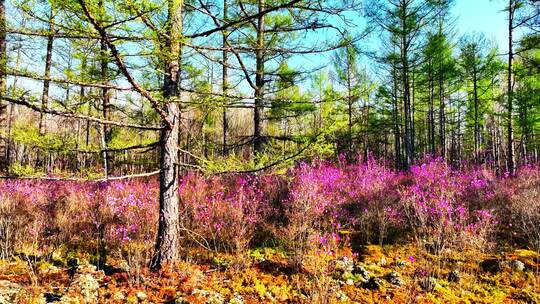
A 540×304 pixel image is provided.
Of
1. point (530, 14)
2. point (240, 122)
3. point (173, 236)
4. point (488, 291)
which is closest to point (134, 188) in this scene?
point (173, 236)

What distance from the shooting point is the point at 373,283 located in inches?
164

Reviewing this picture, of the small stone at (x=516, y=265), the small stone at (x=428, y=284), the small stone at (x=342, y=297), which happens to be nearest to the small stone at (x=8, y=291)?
the small stone at (x=342, y=297)

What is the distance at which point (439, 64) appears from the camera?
61.6 feet

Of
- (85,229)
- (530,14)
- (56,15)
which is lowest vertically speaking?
(85,229)

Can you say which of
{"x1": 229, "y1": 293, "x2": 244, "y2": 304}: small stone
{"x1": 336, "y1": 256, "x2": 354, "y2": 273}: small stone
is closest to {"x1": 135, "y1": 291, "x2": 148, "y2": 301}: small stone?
{"x1": 229, "y1": 293, "x2": 244, "y2": 304}: small stone

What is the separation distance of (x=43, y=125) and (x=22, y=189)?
18.5ft

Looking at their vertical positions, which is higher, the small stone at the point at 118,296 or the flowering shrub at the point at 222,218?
the flowering shrub at the point at 222,218

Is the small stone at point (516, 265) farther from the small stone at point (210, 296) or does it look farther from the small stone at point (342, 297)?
the small stone at point (210, 296)

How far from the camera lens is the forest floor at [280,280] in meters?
3.68

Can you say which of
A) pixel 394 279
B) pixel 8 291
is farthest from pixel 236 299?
pixel 8 291

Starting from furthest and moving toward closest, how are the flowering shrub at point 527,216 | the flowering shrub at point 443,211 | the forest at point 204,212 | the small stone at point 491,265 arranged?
the flowering shrub at point 527,216, the flowering shrub at point 443,211, the small stone at point 491,265, the forest at point 204,212

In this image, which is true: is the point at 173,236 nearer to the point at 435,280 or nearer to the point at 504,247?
the point at 435,280

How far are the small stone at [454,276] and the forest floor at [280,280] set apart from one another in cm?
1

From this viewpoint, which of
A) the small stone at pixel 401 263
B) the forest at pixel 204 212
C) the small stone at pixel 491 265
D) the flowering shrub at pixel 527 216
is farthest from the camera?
the flowering shrub at pixel 527 216
